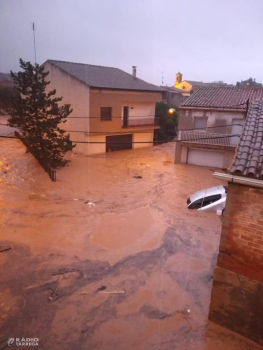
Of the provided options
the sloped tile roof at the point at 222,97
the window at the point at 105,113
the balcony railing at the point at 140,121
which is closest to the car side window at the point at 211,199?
the sloped tile roof at the point at 222,97

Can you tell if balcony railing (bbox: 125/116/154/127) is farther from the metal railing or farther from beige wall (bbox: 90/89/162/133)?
beige wall (bbox: 90/89/162/133)

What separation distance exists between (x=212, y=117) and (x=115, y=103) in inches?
324

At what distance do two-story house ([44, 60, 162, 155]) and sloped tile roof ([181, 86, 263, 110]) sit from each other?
563 cm

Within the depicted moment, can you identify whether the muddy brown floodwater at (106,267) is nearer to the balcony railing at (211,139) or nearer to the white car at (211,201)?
the white car at (211,201)

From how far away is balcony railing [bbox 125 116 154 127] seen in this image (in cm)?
2423

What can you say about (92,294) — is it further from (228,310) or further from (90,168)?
(90,168)

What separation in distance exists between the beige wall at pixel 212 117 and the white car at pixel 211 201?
8.51 metres

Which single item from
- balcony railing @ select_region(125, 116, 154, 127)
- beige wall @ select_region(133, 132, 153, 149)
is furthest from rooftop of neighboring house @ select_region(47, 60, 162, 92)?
beige wall @ select_region(133, 132, 153, 149)

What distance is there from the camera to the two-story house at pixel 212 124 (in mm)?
18234

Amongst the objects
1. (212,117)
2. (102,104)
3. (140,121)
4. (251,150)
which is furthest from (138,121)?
(251,150)

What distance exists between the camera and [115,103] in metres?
22.2

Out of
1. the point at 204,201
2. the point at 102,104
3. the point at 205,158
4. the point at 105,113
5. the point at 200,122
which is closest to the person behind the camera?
the point at 204,201

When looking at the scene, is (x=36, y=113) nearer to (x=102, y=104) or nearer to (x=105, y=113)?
(x=102, y=104)

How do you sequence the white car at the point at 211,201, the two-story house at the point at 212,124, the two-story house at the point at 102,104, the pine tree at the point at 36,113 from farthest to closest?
the two-story house at the point at 102,104
the two-story house at the point at 212,124
the pine tree at the point at 36,113
the white car at the point at 211,201
